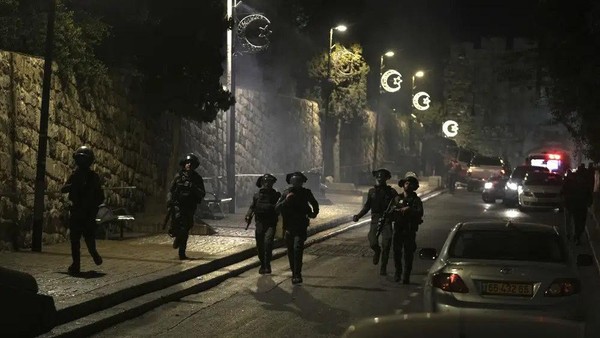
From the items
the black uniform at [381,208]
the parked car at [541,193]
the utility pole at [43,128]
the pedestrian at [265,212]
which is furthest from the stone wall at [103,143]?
the parked car at [541,193]

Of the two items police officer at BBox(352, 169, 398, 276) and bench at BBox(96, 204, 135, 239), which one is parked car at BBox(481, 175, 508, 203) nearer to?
bench at BBox(96, 204, 135, 239)

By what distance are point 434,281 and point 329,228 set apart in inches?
654

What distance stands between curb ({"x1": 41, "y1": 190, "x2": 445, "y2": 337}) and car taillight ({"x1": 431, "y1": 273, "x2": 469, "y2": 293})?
3879 mm

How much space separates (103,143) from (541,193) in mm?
18979

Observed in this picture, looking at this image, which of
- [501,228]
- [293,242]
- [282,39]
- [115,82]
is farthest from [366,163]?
[501,228]

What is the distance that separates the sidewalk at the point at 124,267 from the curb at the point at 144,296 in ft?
0.04

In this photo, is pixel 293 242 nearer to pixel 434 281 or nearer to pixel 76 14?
pixel 434 281

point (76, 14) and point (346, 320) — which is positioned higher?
point (76, 14)

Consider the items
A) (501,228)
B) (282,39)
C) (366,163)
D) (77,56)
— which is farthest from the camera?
(366,163)

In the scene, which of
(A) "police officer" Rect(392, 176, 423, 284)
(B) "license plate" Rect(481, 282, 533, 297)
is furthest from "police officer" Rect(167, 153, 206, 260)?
(B) "license plate" Rect(481, 282, 533, 297)

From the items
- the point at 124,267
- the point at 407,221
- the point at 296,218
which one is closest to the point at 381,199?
the point at 407,221

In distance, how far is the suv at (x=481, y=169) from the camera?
49.1m

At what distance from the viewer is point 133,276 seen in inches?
536

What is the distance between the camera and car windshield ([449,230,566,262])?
9.64 metres
